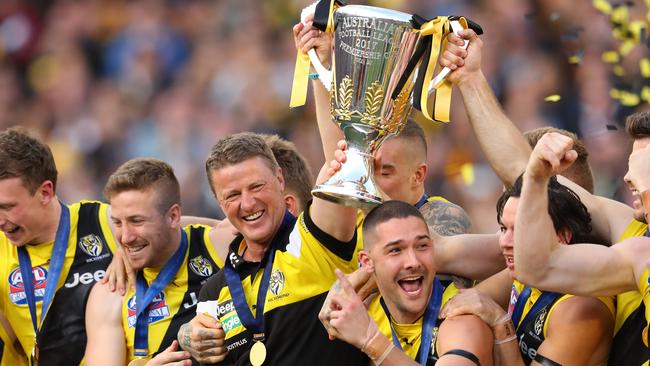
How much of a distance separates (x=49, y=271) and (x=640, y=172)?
10.8ft

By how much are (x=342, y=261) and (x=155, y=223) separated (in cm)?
123

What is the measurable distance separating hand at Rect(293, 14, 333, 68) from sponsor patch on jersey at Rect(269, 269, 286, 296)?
884 millimetres

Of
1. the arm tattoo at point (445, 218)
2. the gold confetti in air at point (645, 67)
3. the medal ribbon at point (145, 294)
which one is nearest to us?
the arm tattoo at point (445, 218)

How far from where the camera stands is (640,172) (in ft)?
12.6

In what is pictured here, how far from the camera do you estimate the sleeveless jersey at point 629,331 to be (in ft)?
13.6

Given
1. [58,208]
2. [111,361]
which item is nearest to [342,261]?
[111,361]

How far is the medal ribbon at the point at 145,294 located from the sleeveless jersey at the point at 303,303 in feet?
2.84

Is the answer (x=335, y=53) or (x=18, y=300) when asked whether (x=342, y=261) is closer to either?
(x=335, y=53)

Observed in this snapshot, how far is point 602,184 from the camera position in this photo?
705 cm

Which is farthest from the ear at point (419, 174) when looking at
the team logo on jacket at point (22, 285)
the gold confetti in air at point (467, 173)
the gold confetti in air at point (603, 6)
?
the gold confetti in air at point (603, 6)

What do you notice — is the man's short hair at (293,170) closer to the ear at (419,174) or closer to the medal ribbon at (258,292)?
the ear at (419,174)

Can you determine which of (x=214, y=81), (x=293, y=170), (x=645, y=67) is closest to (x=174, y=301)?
(x=293, y=170)

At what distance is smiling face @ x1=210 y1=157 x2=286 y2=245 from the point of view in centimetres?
487

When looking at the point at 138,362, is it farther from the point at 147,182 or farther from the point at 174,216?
the point at 147,182
